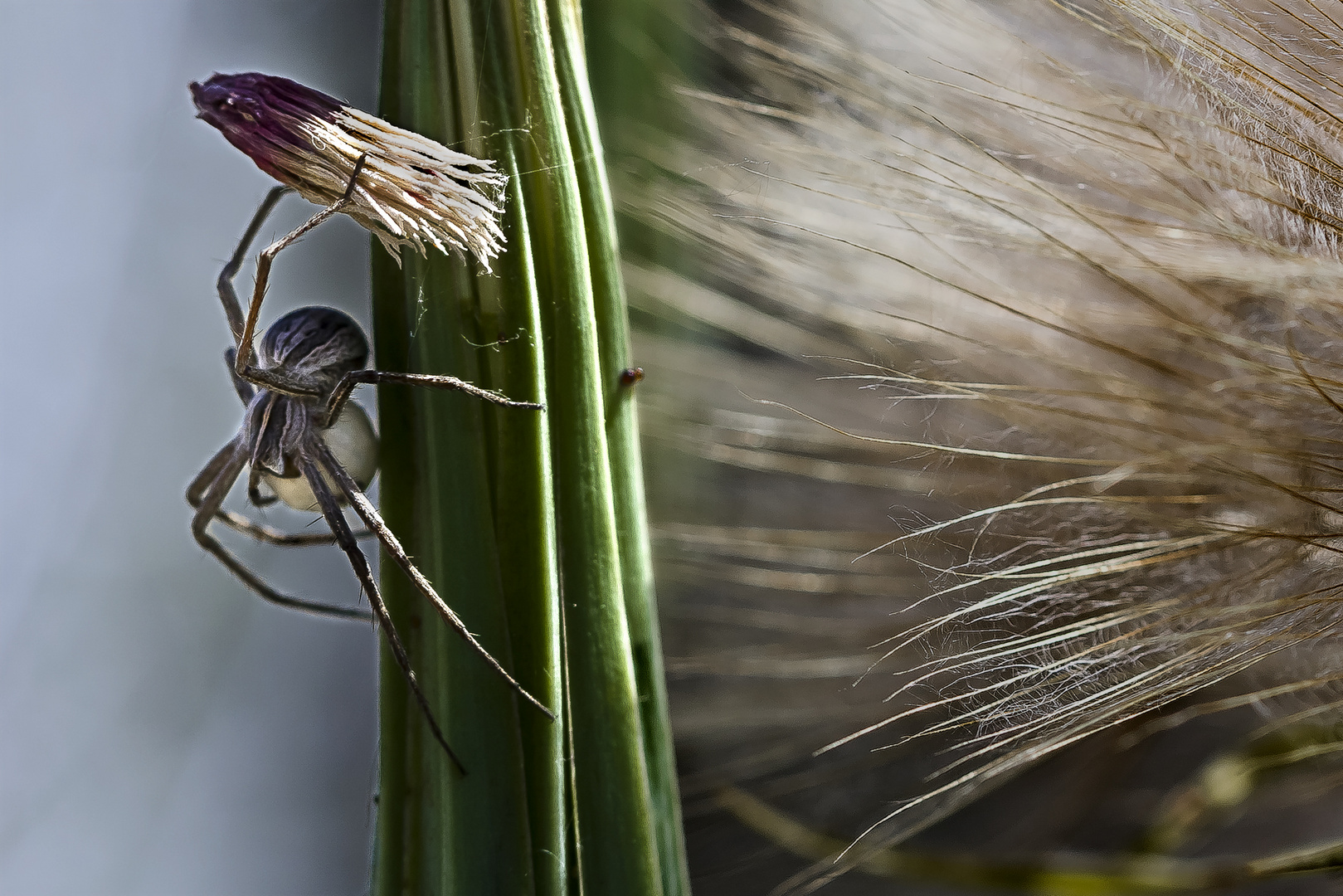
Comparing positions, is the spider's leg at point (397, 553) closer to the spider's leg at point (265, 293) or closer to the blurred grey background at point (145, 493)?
the spider's leg at point (265, 293)

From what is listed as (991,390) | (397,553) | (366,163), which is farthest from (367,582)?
(991,390)

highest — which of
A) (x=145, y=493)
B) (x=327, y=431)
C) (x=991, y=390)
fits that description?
(x=991, y=390)

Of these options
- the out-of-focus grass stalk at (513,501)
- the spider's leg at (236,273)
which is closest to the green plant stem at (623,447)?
the out-of-focus grass stalk at (513,501)

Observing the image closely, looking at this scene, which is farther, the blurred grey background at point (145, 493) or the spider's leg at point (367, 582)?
the blurred grey background at point (145, 493)

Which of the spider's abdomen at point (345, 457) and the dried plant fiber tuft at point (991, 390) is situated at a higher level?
the dried plant fiber tuft at point (991, 390)

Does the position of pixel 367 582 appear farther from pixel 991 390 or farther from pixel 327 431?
pixel 991 390
